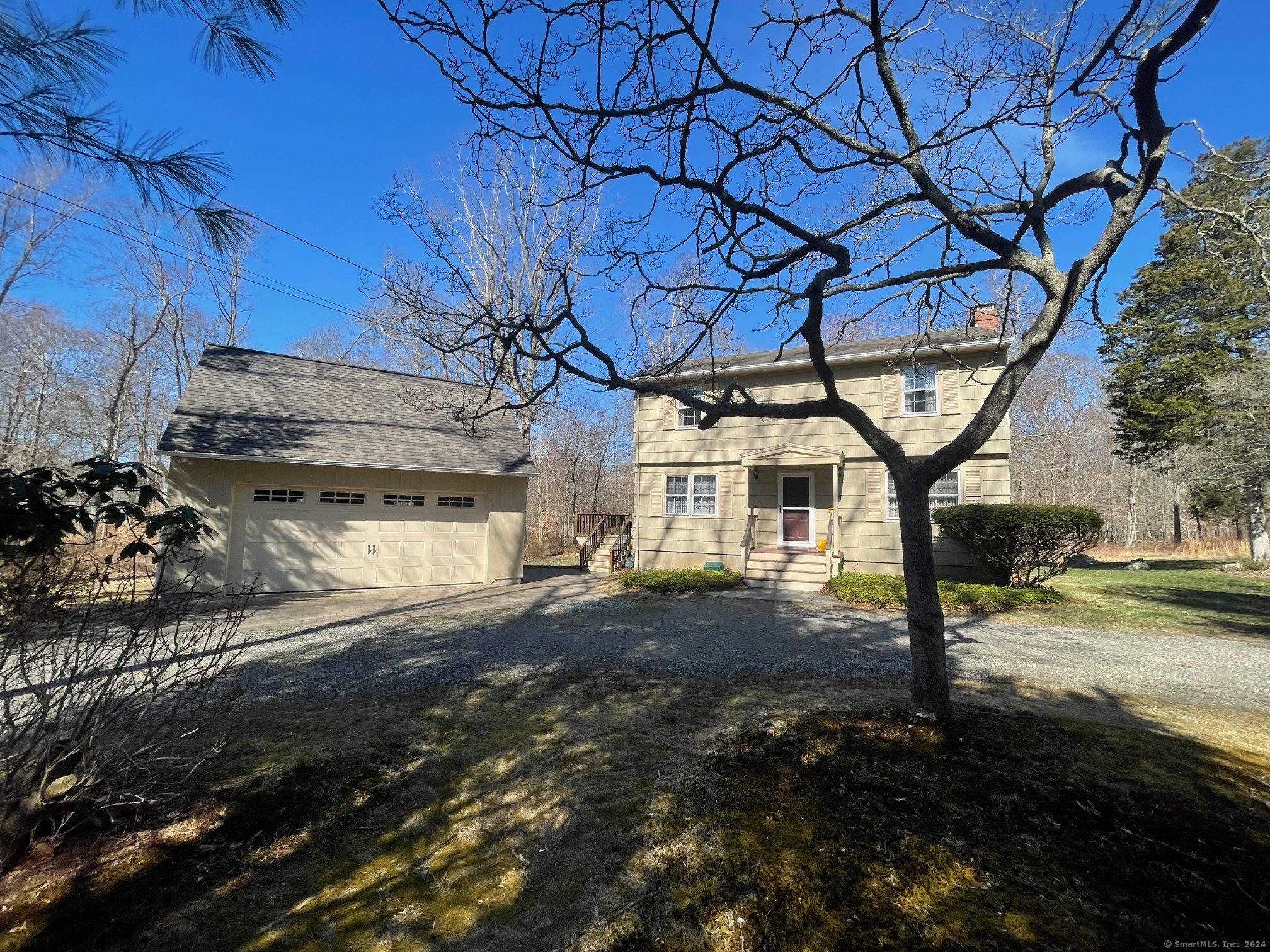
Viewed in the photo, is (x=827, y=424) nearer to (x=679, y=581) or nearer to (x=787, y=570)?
(x=787, y=570)

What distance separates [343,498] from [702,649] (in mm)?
9162

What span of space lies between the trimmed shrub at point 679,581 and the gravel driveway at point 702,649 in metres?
1.39

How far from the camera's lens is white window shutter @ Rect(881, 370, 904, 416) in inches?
500

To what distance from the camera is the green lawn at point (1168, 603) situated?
332 inches

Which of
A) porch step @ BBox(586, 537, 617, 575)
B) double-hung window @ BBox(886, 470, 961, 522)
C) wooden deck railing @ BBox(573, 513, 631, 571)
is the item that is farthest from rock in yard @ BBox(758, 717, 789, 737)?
wooden deck railing @ BBox(573, 513, 631, 571)

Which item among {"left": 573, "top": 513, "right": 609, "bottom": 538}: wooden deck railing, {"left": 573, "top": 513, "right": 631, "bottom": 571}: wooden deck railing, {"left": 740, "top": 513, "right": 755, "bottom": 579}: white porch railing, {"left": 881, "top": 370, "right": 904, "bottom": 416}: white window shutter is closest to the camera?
{"left": 881, "top": 370, "right": 904, "bottom": 416}: white window shutter

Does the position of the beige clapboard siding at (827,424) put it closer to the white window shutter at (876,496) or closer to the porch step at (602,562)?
the white window shutter at (876,496)

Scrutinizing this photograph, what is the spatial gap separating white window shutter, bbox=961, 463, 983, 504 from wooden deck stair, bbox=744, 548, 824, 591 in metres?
3.27

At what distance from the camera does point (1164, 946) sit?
1873 millimetres

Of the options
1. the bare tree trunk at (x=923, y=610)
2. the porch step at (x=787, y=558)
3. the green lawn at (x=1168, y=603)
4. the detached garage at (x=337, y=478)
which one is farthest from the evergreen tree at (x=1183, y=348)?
the detached garage at (x=337, y=478)

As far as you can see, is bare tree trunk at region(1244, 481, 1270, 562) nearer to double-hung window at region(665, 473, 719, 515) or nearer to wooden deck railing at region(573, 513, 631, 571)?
double-hung window at region(665, 473, 719, 515)

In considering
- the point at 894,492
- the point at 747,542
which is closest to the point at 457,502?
the point at 747,542

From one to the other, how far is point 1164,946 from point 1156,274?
921 inches

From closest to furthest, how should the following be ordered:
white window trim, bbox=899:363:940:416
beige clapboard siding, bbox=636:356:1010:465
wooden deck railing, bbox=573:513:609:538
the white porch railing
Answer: beige clapboard siding, bbox=636:356:1010:465 → white window trim, bbox=899:363:940:416 → the white porch railing → wooden deck railing, bbox=573:513:609:538
